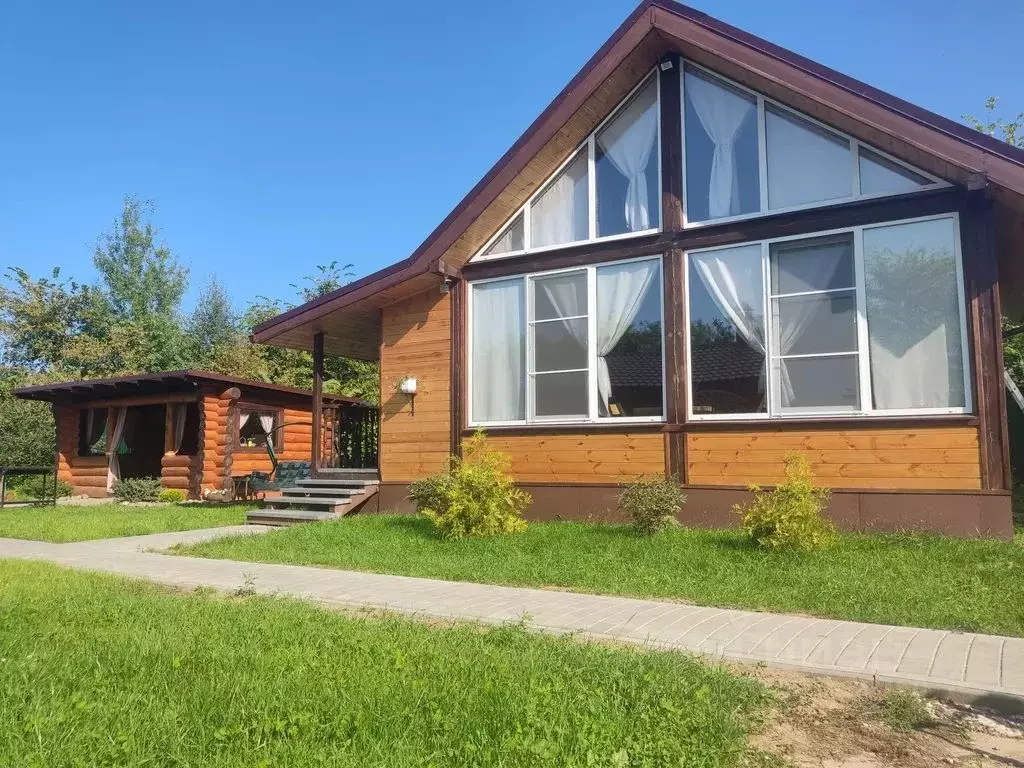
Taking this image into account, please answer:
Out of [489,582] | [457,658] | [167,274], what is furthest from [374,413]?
[167,274]

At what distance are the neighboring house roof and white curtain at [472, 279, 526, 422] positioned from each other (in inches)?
326

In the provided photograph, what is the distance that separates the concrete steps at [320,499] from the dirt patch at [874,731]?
889 centimetres

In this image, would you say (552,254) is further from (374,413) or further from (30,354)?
(30,354)

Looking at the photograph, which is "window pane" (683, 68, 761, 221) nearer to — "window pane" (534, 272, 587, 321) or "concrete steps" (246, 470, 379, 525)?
"window pane" (534, 272, 587, 321)

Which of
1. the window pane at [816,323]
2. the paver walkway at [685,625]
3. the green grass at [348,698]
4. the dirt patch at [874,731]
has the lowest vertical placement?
the dirt patch at [874,731]

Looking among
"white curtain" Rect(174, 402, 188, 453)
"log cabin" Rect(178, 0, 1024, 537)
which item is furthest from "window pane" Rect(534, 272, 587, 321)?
"white curtain" Rect(174, 402, 188, 453)

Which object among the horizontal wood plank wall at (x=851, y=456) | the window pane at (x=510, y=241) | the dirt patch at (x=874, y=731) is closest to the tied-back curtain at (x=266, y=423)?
the window pane at (x=510, y=241)

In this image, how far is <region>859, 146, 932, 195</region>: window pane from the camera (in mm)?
8797

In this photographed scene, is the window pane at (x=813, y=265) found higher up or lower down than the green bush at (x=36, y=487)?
higher up

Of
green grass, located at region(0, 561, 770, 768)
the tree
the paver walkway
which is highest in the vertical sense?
the tree

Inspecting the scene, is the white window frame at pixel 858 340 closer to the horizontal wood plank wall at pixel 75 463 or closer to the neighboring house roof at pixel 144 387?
the neighboring house roof at pixel 144 387

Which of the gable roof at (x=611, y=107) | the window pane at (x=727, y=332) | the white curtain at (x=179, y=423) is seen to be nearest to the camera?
the gable roof at (x=611, y=107)

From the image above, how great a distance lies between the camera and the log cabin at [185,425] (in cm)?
1800

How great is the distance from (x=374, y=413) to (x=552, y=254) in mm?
10675
